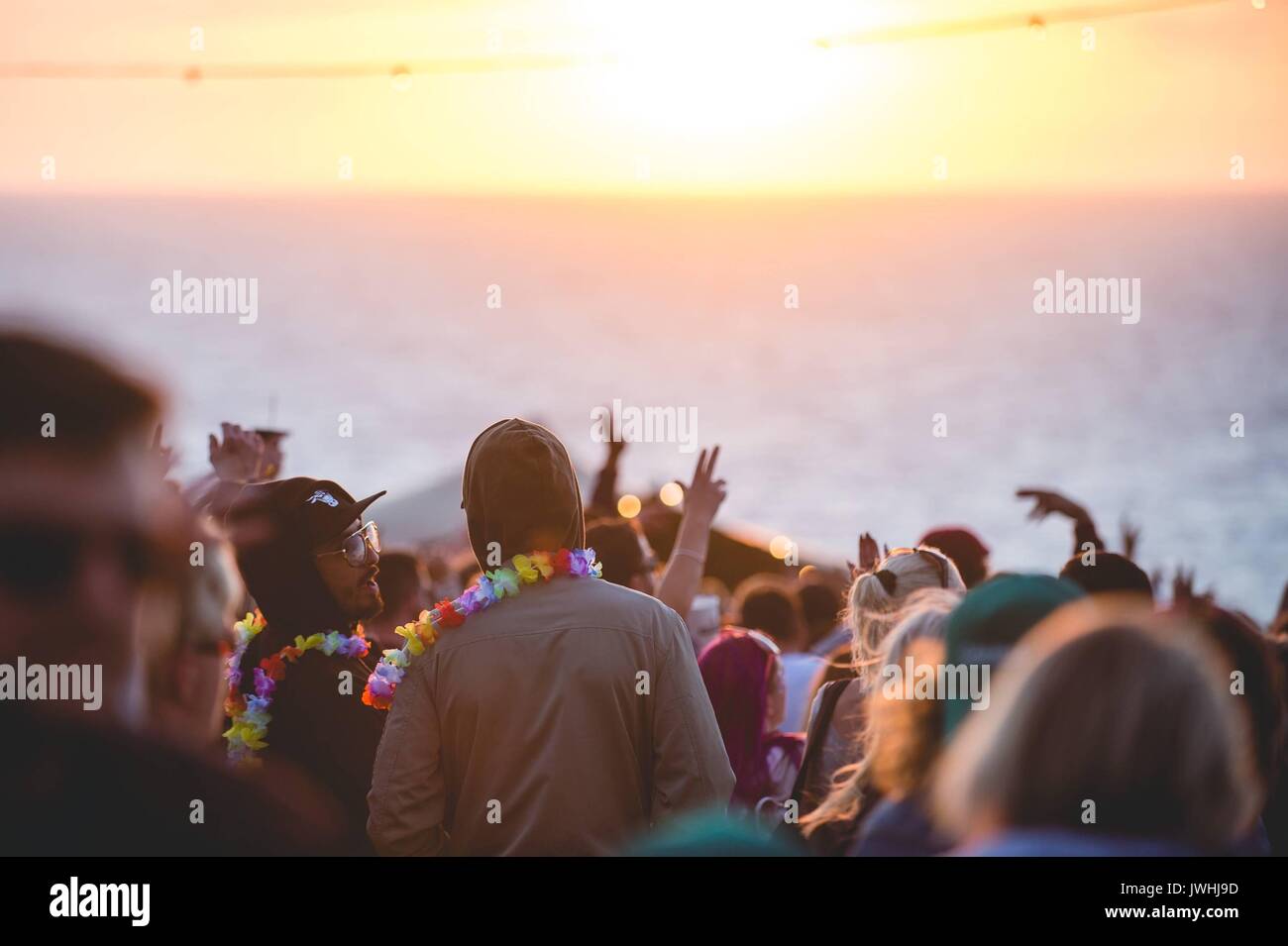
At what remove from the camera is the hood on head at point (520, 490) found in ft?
9.16

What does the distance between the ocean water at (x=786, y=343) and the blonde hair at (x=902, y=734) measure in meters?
19.3

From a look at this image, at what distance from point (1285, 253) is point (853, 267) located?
16.8 m

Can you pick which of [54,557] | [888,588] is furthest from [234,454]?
[54,557]

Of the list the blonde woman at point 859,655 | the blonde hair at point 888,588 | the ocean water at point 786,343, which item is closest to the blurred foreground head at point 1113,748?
the blonde woman at point 859,655

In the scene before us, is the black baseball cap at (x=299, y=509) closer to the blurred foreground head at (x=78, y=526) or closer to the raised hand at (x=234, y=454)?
the raised hand at (x=234, y=454)

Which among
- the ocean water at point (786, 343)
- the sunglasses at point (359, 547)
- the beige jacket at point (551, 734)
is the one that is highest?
the ocean water at point (786, 343)

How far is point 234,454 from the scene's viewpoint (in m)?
4.62

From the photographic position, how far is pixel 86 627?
3.68 feet

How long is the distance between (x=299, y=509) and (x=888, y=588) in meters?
1.41

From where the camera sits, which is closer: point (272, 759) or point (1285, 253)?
point (272, 759)

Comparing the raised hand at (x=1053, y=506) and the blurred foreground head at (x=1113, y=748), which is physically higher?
the raised hand at (x=1053, y=506)
